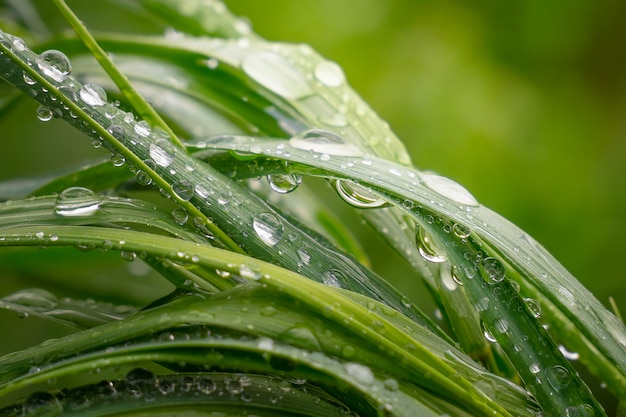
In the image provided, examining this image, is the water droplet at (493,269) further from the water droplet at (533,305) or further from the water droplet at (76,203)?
the water droplet at (76,203)

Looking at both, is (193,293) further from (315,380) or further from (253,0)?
(253,0)

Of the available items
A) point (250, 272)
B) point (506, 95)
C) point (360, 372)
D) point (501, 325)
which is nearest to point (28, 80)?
point (250, 272)

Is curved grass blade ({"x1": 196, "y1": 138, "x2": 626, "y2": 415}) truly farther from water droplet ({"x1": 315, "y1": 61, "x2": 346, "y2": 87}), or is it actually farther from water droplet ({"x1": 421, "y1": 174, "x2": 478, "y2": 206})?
water droplet ({"x1": 315, "y1": 61, "x2": 346, "y2": 87})

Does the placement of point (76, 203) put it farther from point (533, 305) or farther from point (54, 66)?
point (533, 305)

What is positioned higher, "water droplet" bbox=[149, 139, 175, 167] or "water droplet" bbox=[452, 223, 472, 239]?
"water droplet" bbox=[149, 139, 175, 167]

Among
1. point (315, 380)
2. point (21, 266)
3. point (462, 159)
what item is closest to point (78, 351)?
point (315, 380)

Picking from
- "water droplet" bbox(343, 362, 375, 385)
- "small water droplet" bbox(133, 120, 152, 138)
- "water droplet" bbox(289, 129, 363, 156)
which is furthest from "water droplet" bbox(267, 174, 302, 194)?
"water droplet" bbox(343, 362, 375, 385)
